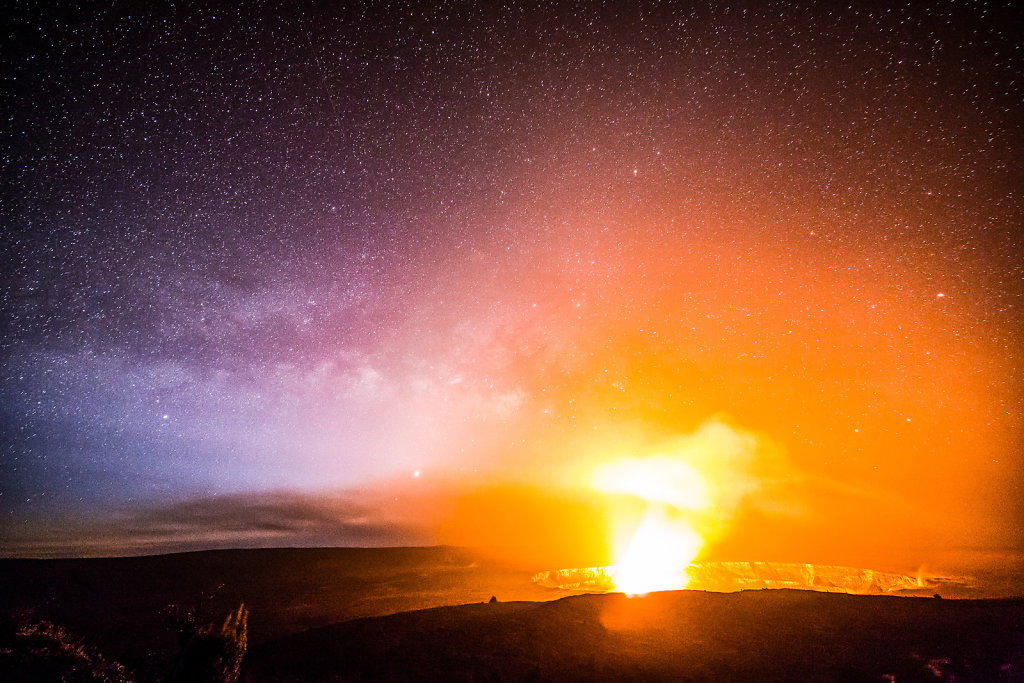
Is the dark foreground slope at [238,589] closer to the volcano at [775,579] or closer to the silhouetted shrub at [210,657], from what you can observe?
the volcano at [775,579]

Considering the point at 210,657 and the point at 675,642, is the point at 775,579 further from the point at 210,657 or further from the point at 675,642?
the point at 210,657

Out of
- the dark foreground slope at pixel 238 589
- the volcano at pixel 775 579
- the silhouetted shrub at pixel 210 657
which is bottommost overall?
the dark foreground slope at pixel 238 589

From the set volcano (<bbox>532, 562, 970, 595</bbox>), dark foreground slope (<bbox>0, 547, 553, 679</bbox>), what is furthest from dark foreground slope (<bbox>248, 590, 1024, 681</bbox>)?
volcano (<bbox>532, 562, 970, 595</bbox>)

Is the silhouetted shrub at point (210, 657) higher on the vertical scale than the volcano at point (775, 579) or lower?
higher

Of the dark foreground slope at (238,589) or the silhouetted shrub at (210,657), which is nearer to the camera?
the silhouetted shrub at (210,657)

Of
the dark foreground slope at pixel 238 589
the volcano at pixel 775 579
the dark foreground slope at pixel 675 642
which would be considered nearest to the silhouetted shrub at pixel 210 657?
the dark foreground slope at pixel 675 642

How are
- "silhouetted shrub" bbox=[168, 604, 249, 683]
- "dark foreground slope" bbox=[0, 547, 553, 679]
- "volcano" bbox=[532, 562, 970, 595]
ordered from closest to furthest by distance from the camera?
"silhouetted shrub" bbox=[168, 604, 249, 683]
"dark foreground slope" bbox=[0, 547, 553, 679]
"volcano" bbox=[532, 562, 970, 595]

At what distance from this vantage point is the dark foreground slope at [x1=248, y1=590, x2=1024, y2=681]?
26141 mm

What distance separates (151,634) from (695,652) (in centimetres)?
4900

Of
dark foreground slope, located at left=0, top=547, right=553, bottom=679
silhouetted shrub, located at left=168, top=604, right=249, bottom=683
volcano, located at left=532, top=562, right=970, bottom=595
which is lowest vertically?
dark foreground slope, located at left=0, top=547, right=553, bottom=679

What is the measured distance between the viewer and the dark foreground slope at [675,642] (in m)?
26.1

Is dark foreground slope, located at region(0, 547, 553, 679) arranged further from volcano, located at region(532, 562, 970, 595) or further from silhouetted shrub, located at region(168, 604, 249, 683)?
silhouetted shrub, located at region(168, 604, 249, 683)

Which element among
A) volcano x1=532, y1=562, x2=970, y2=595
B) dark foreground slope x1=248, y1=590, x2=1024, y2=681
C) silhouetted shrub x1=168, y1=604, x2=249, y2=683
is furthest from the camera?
volcano x1=532, y1=562, x2=970, y2=595

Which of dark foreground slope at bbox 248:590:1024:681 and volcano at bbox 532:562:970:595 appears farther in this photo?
volcano at bbox 532:562:970:595
